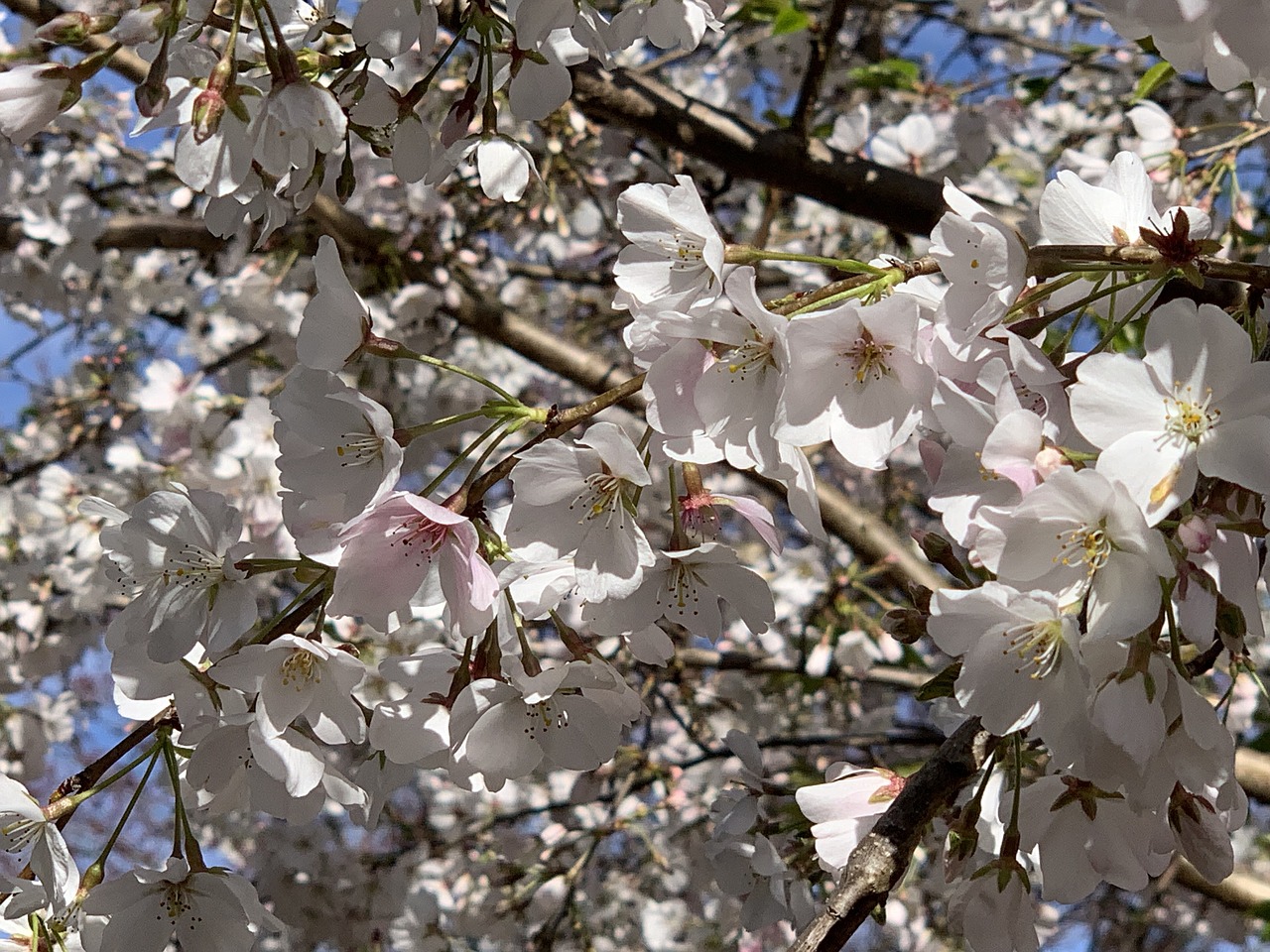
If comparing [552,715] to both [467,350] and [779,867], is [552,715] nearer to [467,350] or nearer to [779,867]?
[779,867]

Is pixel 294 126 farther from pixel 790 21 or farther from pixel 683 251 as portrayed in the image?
pixel 790 21

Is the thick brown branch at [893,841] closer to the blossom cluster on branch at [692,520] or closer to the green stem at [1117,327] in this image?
the blossom cluster on branch at [692,520]

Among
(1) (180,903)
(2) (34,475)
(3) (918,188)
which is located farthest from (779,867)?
(2) (34,475)

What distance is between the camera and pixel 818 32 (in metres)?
2.48

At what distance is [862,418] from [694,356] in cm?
16

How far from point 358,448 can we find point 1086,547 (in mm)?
606

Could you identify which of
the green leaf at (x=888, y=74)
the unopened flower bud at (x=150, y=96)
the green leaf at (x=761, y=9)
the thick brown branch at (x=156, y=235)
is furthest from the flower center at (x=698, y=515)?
the thick brown branch at (x=156, y=235)

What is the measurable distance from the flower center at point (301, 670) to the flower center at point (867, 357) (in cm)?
55

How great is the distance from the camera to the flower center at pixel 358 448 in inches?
38.0

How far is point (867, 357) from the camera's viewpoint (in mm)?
901

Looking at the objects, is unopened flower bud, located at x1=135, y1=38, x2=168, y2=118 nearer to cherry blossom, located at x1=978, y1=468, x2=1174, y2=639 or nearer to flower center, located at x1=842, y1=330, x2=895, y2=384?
flower center, located at x1=842, y1=330, x2=895, y2=384

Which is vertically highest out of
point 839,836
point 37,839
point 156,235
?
point 37,839

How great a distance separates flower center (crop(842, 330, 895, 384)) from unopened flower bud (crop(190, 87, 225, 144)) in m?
0.64

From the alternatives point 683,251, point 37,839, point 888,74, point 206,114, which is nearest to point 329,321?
point 206,114
